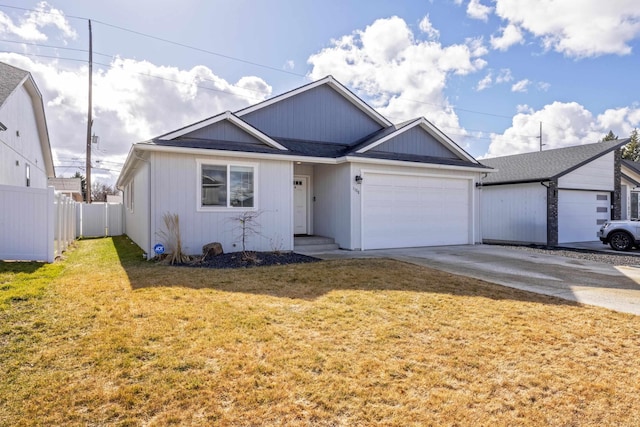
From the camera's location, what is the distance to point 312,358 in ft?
11.7

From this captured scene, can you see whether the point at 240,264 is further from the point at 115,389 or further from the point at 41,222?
the point at 115,389

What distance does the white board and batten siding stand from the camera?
12.0m

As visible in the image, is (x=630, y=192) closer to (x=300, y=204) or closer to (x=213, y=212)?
(x=300, y=204)

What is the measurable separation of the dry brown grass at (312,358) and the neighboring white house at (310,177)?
4115 millimetres

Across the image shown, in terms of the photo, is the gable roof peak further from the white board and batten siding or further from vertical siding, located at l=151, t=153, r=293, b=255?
the white board and batten siding

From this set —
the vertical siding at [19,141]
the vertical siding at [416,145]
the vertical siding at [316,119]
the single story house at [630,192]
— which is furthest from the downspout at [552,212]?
the vertical siding at [19,141]

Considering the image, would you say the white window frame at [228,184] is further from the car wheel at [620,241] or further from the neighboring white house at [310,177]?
the car wheel at [620,241]

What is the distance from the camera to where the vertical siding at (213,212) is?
9.48 meters

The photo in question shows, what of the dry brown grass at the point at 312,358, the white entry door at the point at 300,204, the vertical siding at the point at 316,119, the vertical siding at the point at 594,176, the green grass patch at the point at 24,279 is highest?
the vertical siding at the point at 316,119

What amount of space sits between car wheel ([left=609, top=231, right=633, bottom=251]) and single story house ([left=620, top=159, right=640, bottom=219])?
18.0 feet

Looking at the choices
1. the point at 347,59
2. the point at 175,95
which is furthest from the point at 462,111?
the point at 175,95

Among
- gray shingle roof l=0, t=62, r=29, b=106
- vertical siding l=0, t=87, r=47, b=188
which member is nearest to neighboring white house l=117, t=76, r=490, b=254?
vertical siding l=0, t=87, r=47, b=188

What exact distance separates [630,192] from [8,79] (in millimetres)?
26665

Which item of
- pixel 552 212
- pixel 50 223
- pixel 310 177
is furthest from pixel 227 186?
pixel 552 212
